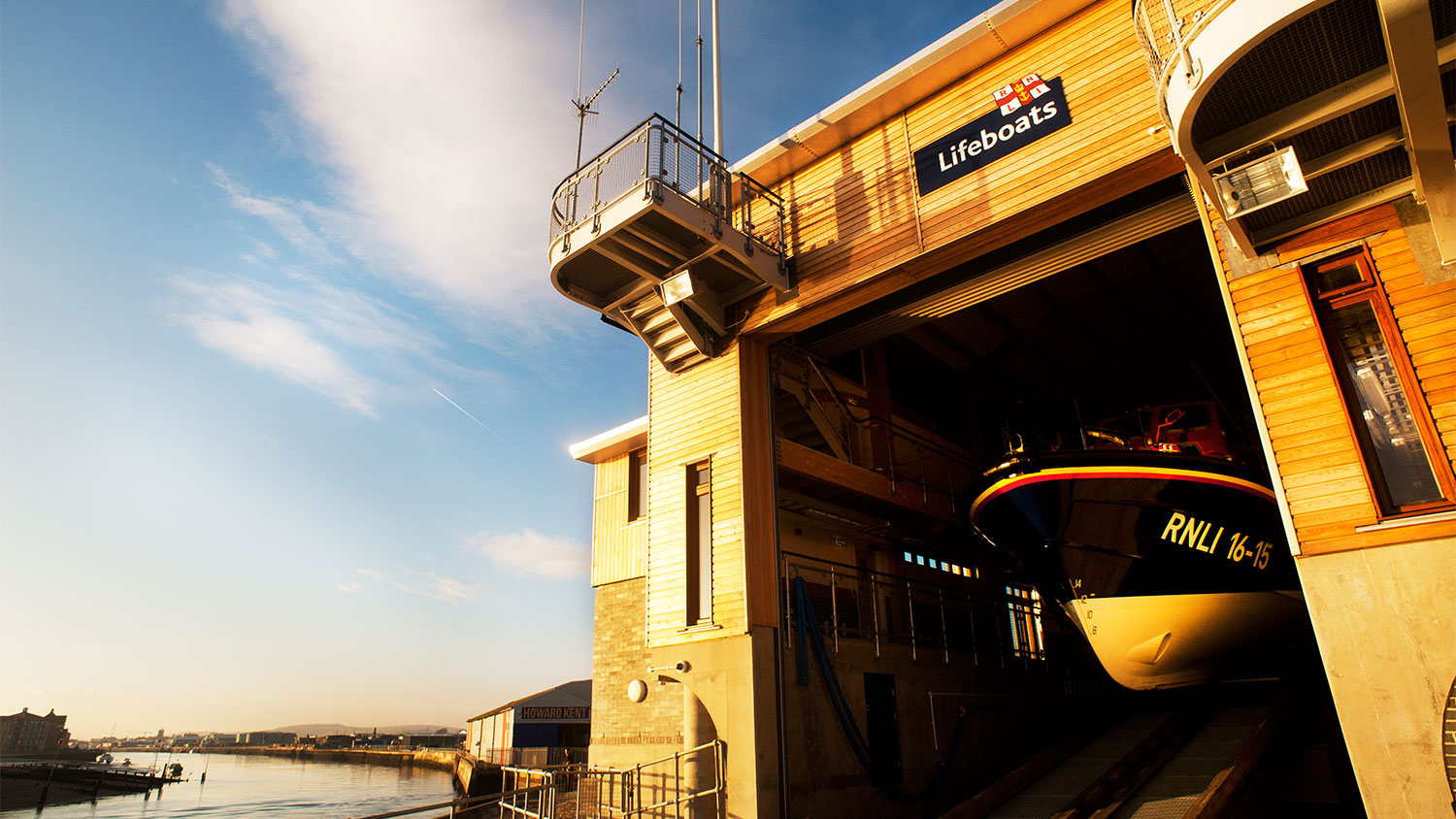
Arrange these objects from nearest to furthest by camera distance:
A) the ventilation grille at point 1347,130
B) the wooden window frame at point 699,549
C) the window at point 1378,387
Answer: the ventilation grille at point 1347,130
the window at point 1378,387
the wooden window frame at point 699,549

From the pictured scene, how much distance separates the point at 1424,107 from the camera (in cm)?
538

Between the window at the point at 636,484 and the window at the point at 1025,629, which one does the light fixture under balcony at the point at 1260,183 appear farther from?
the window at the point at 636,484

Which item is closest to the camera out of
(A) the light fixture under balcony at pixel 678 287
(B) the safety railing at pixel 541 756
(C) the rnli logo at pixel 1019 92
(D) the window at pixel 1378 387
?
(D) the window at pixel 1378 387

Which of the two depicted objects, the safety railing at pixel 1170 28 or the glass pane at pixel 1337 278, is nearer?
the safety railing at pixel 1170 28

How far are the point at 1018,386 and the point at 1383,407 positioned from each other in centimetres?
1216

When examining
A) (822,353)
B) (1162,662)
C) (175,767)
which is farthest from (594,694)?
(175,767)

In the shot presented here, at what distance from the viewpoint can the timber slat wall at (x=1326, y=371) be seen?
6250 millimetres

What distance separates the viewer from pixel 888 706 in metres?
12.5

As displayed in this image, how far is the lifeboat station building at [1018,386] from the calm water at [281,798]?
2265 cm

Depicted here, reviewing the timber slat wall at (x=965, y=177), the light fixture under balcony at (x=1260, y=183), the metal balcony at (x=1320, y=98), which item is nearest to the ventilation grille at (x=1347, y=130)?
the metal balcony at (x=1320, y=98)

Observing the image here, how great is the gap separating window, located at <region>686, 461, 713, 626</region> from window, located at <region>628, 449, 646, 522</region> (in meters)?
6.68

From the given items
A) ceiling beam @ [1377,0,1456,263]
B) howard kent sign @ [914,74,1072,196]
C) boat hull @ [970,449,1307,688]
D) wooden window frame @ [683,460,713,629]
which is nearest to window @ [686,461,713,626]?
wooden window frame @ [683,460,713,629]

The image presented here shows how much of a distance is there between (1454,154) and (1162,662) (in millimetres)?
7702

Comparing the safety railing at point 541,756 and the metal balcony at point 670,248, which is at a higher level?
the metal balcony at point 670,248
